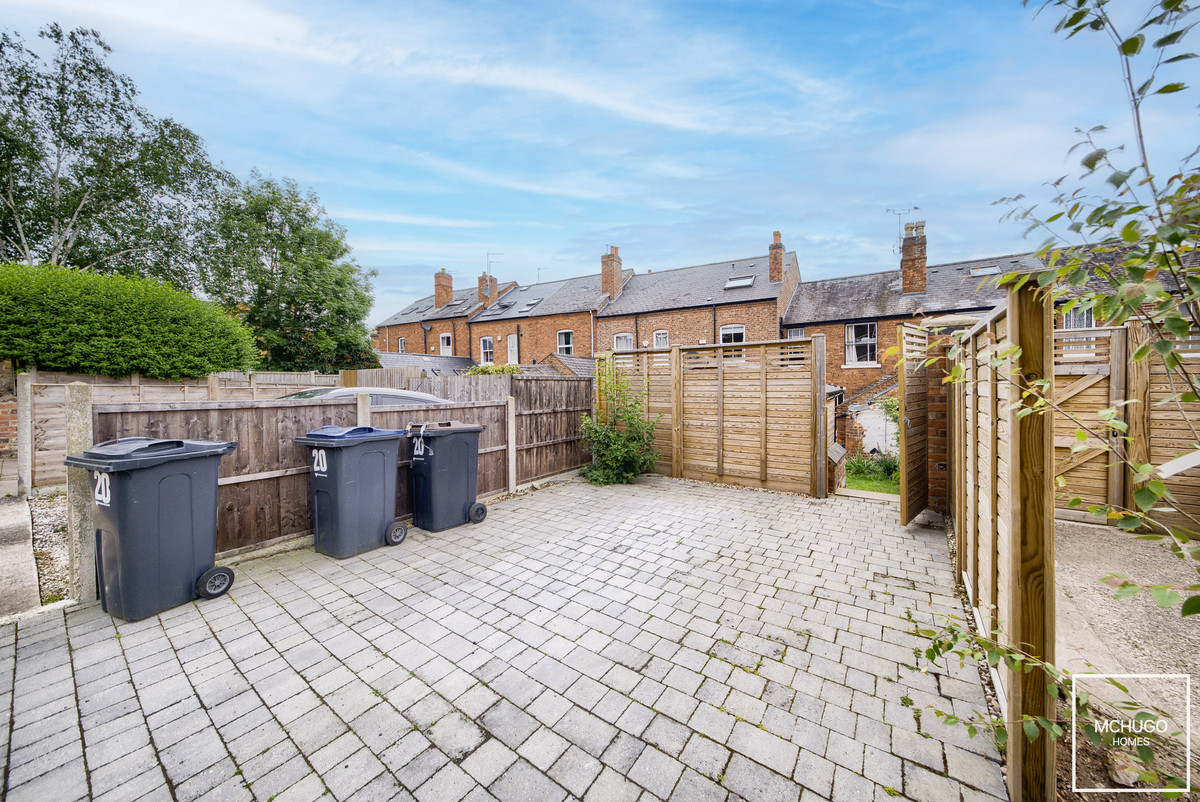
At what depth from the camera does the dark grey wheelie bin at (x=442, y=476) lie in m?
5.06

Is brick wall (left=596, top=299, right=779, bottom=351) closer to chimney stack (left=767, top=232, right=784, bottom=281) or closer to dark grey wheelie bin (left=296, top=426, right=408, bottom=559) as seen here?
chimney stack (left=767, top=232, right=784, bottom=281)

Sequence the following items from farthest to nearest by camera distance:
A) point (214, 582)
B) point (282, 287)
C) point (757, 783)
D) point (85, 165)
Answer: point (282, 287)
point (85, 165)
point (214, 582)
point (757, 783)

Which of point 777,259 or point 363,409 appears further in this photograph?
point 777,259

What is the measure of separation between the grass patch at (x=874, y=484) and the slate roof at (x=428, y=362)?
14252 millimetres

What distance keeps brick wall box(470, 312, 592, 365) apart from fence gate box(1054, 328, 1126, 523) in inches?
709

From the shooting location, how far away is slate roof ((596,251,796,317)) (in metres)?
18.9

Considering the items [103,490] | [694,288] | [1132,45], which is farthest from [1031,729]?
[694,288]

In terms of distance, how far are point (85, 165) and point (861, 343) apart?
1045 inches

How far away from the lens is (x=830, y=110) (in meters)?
6.38

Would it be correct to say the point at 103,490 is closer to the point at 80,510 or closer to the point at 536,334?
the point at 80,510

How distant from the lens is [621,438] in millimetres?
7613

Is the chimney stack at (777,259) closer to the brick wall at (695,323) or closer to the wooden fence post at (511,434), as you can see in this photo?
the brick wall at (695,323)

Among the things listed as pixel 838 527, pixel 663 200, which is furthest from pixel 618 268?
pixel 838 527

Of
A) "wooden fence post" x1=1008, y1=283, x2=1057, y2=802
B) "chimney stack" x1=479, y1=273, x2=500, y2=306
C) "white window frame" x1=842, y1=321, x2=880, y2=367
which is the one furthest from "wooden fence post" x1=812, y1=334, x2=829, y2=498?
"chimney stack" x1=479, y1=273, x2=500, y2=306
